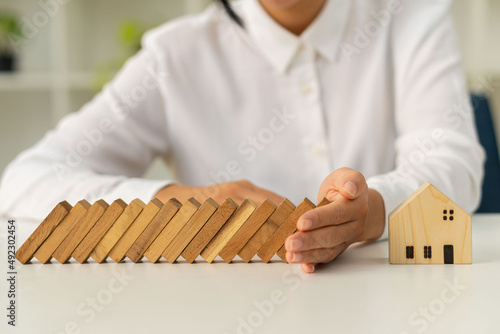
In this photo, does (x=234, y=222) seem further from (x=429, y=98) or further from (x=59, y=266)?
(x=429, y=98)

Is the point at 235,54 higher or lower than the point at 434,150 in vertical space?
higher

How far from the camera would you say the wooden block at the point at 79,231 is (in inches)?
28.5

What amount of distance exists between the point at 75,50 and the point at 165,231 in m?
2.36

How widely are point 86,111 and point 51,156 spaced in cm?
19

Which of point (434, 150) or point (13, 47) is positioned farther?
point (13, 47)

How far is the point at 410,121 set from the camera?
4.06 ft

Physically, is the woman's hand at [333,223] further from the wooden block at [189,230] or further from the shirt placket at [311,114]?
the shirt placket at [311,114]

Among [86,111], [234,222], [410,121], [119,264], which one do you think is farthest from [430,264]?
[86,111]

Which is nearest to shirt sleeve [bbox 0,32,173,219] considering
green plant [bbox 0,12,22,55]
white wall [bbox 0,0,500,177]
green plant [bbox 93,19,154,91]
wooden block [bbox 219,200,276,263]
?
wooden block [bbox 219,200,276,263]

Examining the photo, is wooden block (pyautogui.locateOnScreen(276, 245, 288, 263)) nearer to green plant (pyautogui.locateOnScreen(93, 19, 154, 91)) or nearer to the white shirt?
the white shirt

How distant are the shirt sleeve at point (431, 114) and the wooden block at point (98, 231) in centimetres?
37

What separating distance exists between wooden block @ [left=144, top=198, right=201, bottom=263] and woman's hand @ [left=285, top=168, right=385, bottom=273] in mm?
129

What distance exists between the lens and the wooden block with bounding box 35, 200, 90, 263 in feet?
2.40

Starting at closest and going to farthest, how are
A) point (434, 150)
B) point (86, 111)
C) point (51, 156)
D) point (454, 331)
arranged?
point (454, 331)
point (434, 150)
point (51, 156)
point (86, 111)
